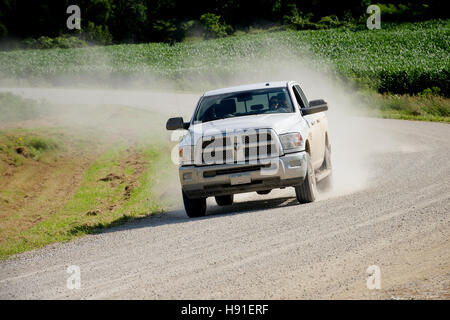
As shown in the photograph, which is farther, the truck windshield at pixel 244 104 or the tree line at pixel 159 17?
the tree line at pixel 159 17

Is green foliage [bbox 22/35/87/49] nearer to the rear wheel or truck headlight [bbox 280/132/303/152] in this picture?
the rear wheel

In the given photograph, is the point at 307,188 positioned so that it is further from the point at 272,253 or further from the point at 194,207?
the point at 272,253

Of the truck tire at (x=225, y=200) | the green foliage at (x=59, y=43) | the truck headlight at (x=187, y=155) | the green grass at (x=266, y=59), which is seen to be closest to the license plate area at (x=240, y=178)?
the truck headlight at (x=187, y=155)

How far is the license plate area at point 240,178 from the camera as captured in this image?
11.3m

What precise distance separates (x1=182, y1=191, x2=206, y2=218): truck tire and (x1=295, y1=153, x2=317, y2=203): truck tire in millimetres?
1602

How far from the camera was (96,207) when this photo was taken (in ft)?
55.3

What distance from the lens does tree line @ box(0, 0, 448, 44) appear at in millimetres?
92250

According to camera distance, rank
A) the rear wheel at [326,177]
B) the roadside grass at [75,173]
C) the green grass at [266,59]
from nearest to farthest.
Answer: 1. the rear wheel at [326,177]
2. the roadside grass at [75,173]
3. the green grass at [266,59]

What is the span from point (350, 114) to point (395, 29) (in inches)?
1500

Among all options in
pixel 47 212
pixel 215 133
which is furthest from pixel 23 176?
pixel 215 133

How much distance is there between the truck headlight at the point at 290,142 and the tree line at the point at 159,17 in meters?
75.1

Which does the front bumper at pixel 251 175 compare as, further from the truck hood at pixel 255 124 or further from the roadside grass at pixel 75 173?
the roadside grass at pixel 75 173

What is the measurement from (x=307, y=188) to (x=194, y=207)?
6.24 feet

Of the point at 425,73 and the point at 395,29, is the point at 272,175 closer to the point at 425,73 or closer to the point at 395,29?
the point at 425,73
